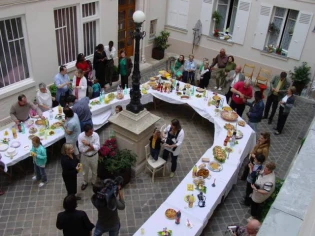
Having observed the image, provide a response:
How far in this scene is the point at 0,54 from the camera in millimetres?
8703

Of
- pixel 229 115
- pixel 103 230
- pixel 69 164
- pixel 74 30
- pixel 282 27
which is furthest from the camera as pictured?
pixel 282 27

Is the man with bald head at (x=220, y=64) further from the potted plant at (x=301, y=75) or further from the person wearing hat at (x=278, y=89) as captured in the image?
the potted plant at (x=301, y=75)

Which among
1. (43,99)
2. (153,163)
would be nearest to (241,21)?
(153,163)

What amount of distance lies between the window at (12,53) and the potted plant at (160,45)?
6.12 m

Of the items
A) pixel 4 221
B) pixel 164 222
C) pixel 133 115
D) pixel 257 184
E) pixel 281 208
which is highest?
pixel 281 208

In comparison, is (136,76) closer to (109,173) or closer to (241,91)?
(109,173)

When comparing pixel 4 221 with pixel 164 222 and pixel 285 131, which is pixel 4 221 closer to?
pixel 164 222

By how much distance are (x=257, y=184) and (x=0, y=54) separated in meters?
7.27

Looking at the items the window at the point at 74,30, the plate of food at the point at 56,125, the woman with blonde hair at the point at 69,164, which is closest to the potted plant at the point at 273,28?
the window at the point at 74,30

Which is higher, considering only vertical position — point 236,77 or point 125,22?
point 125,22

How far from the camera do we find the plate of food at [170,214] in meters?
5.59

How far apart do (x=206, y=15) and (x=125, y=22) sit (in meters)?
3.30

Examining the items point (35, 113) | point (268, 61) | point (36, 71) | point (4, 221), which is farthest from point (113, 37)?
point (4, 221)

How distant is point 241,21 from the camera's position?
12383 mm
